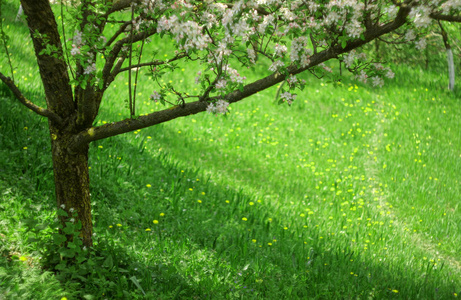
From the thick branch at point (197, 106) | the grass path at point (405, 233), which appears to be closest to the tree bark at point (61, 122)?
the thick branch at point (197, 106)

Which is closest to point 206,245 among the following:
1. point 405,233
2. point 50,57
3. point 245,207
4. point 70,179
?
point 245,207

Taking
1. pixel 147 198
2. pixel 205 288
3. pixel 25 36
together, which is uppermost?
pixel 25 36

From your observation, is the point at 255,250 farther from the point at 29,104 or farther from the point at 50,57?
the point at 50,57

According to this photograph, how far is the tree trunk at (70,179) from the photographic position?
3.43m

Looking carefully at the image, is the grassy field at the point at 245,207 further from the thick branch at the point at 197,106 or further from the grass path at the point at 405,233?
the thick branch at the point at 197,106

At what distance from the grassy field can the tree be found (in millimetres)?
482

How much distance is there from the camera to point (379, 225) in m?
6.23

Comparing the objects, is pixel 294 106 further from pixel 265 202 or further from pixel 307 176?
pixel 265 202

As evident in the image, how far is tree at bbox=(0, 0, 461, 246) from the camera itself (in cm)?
259

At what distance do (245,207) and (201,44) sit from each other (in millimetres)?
3538

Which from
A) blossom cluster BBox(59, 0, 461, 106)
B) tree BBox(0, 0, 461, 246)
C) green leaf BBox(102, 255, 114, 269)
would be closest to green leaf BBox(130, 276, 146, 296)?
green leaf BBox(102, 255, 114, 269)

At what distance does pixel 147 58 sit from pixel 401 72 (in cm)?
801

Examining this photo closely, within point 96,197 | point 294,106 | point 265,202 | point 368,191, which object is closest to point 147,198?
point 96,197

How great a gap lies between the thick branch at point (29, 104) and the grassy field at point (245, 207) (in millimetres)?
883
